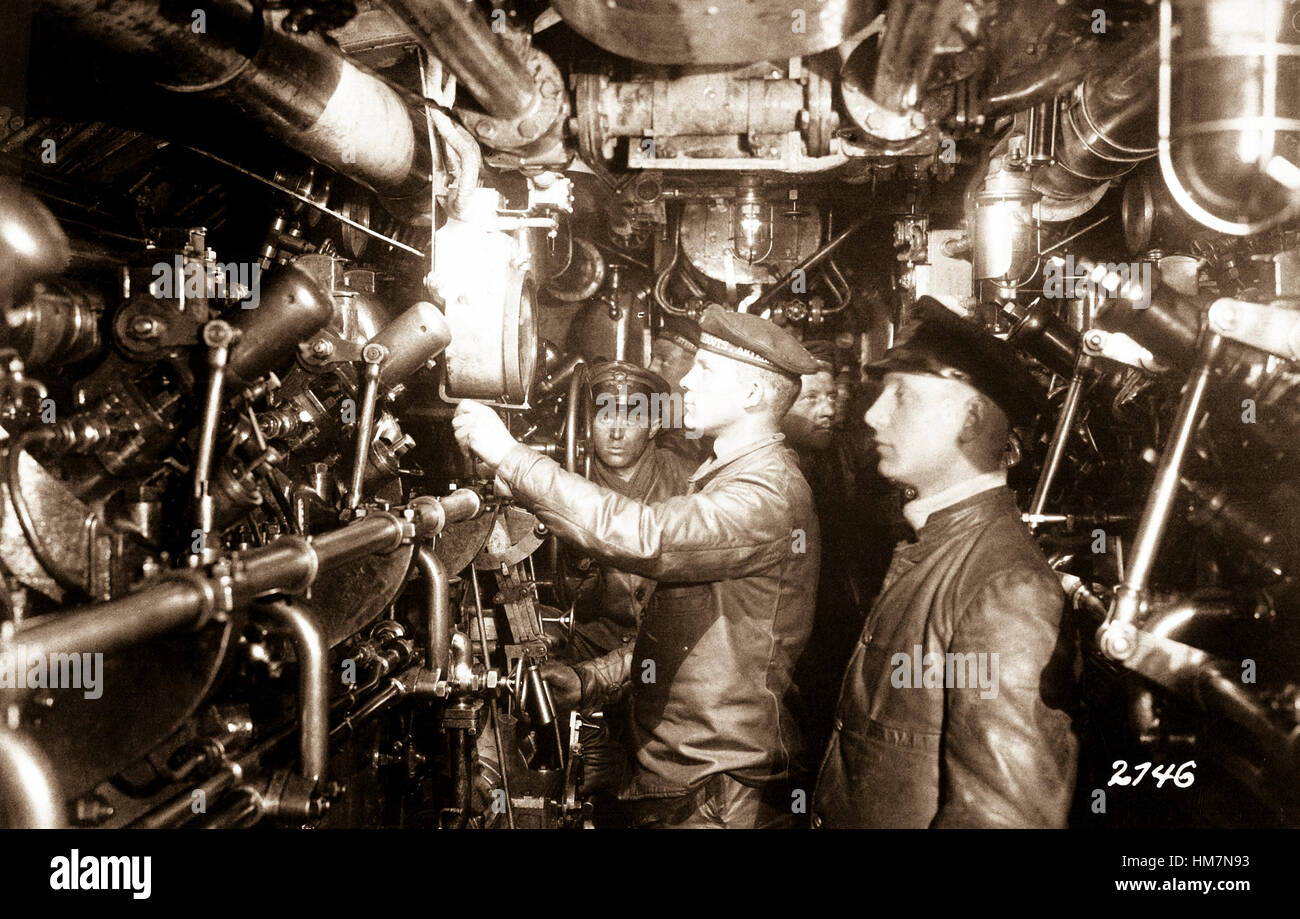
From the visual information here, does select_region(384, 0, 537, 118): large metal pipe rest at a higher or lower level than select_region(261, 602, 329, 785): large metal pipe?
higher

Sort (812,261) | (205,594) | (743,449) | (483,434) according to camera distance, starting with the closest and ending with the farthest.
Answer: (205,594) < (483,434) < (743,449) < (812,261)

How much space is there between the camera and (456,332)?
339 centimetres

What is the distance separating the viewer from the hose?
197cm

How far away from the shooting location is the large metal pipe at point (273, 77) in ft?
6.88

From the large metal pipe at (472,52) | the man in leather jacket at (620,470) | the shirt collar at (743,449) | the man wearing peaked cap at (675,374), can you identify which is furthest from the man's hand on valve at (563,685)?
the large metal pipe at (472,52)

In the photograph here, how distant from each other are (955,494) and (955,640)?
58 cm

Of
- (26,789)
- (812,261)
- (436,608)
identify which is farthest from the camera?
(812,261)

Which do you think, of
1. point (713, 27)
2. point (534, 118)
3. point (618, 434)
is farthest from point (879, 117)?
point (618, 434)

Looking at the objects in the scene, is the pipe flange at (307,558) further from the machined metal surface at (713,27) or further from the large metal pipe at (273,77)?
the machined metal surface at (713,27)

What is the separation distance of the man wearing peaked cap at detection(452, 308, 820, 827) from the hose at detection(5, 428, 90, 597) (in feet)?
4.65

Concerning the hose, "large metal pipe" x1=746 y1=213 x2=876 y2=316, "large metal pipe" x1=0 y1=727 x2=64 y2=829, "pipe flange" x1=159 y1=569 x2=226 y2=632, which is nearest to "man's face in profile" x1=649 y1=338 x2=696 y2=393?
"large metal pipe" x1=746 y1=213 x2=876 y2=316

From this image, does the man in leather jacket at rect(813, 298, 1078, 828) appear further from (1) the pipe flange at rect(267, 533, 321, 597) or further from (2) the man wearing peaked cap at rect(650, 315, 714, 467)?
(2) the man wearing peaked cap at rect(650, 315, 714, 467)

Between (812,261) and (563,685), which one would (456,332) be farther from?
(812,261)

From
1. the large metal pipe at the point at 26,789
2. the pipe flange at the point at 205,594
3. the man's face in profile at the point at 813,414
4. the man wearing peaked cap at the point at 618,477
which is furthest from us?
the man's face in profile at the point at 813,414
